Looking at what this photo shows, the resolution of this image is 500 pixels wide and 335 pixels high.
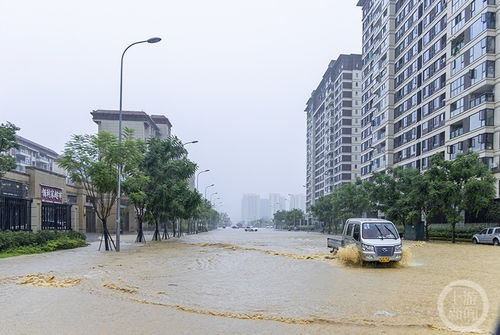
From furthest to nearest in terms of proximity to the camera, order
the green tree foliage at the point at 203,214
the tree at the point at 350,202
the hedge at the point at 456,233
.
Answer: the tree at the point at 350,202, the green tree foliage at the point at 203,214, the hedge at the point at 456,233

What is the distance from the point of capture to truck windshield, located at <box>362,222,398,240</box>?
19.5m

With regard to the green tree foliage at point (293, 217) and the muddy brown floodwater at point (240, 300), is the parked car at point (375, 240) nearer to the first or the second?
the muddy brown floodwater at point (240, 300)

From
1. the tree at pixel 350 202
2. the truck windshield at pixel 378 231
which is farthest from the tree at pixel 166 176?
the tree at pixel 350 202

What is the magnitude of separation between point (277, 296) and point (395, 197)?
43503 mm

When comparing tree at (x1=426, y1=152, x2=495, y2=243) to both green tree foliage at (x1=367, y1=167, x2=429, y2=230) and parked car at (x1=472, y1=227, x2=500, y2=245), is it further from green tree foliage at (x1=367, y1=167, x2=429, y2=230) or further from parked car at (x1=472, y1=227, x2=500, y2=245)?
green tree foliage at (x1=367, y1=167, x2=429, y2=230)

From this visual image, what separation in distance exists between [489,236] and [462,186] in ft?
14.9

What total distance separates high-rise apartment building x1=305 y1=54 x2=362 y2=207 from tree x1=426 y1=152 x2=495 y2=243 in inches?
2948

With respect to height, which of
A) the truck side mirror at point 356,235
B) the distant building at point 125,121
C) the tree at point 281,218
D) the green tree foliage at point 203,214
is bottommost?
the tree at point 281,218

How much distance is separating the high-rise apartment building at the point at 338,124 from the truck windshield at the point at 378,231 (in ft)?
319

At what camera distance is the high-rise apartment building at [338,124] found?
123 meters

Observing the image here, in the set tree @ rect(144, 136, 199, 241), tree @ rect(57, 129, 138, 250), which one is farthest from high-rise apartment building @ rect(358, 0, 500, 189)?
tree @ rect(57, 129, 138, 250)

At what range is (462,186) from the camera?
131 feet

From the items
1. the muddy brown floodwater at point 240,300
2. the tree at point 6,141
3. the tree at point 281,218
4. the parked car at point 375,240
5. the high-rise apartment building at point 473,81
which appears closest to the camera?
the muddy brown floodwater at point 240,300

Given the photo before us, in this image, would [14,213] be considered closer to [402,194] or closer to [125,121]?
[402,194]
